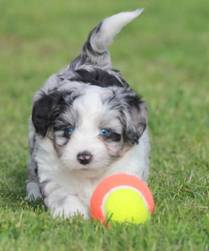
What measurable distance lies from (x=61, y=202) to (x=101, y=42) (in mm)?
1664

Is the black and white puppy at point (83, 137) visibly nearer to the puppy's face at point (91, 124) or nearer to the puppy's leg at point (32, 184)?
the puppy's face at point (91, 124)

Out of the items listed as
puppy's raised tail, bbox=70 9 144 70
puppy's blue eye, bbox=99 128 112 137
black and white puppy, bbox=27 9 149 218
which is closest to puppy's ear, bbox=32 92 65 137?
black and white puppy, bbox=27 9 149 218

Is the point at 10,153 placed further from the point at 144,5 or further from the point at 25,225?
the point at 144,5

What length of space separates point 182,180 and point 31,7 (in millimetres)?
14337

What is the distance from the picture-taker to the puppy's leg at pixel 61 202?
207 inches

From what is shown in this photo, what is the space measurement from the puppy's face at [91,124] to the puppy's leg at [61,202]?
0.24m

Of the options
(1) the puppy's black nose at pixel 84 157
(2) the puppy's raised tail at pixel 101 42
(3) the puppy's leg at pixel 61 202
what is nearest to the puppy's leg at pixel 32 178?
(3) the puppy's leg at pixel 61 202

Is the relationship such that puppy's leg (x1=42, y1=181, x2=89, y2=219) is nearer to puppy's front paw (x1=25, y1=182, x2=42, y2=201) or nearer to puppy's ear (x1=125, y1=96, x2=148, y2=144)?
puppy's front paw (x1=25, y1=182, x2=42, y2=201)

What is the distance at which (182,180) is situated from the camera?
6.20 metres

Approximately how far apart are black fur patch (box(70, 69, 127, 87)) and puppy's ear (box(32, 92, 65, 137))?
345mm

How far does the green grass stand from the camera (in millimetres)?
4691

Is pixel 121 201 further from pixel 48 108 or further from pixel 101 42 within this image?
pixel 101 42

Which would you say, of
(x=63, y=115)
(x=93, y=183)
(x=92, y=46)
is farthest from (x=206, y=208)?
(x=92, y=46)

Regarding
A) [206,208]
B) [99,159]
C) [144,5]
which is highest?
[99,159]
